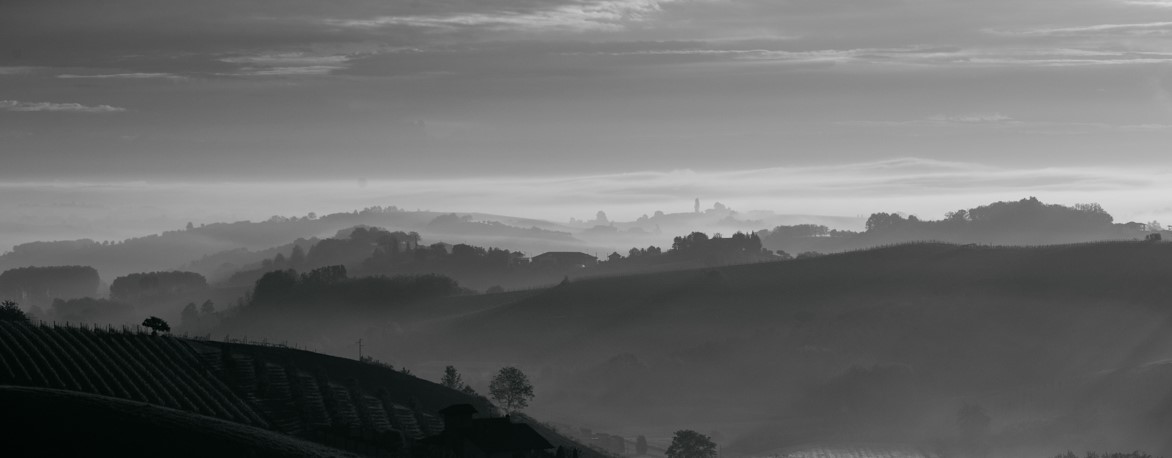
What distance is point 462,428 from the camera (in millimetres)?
164750

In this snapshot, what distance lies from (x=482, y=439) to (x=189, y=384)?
35.1 metres

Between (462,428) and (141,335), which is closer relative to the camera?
(462,428)

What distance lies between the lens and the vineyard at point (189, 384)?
160 metres

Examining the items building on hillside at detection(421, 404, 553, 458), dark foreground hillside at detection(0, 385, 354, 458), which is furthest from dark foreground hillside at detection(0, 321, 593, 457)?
building on hillside at detection(421, 404, 553, 458)

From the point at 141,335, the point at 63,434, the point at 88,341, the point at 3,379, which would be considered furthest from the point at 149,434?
the point at 141,335

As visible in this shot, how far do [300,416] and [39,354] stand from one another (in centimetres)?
3033

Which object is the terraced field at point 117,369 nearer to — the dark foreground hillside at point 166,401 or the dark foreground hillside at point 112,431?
the dark foreground hillside at point 166,401

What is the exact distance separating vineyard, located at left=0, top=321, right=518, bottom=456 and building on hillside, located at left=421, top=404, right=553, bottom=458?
191 inches

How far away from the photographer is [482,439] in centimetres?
16362

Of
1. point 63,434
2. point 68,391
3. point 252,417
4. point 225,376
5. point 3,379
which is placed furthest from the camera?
point 225,376

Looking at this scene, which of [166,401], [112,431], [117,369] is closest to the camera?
[112,431]

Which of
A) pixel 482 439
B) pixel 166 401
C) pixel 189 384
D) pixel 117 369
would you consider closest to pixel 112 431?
pixel 166 401

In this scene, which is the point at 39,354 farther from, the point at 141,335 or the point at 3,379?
the point at 141,335

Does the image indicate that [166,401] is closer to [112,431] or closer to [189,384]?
[189,384]
